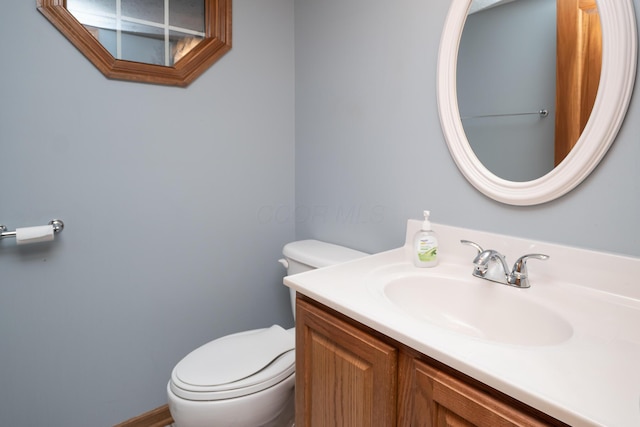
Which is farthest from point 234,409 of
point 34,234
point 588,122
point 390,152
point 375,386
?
point 588,122

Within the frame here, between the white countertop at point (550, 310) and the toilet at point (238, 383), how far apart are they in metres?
0.45

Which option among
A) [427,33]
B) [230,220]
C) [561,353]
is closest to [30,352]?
[230,220]

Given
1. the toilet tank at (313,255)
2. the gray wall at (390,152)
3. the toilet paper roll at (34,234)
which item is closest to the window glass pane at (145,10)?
the gray wall at (390,152)

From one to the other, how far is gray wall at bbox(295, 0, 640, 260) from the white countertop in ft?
0.22

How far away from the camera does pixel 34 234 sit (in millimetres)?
1229

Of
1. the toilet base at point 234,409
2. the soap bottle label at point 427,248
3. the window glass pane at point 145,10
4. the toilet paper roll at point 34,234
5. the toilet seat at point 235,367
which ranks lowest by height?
the toilet base at point 234,409

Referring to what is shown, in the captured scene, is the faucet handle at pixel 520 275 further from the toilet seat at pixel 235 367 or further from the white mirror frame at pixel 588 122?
the toilet seat at pixel 235 367

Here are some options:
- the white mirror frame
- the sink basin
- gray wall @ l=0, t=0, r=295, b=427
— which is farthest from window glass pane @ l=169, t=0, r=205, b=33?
the sink basin

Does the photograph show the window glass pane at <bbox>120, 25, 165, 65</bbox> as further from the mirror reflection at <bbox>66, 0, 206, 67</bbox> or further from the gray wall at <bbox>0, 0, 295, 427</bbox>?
the gray wall at <bbox>0, 0, 295, 427</bbox>

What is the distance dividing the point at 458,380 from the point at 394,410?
0.60ft

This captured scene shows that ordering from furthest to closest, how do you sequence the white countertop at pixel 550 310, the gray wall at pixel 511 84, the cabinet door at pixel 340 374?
1. the gray wall at pixel 511 84
2. the cabinet door at pixel 340 374
3. the white countertop at pixel 550 310

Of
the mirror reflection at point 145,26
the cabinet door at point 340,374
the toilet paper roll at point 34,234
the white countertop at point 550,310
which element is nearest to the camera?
the white countertop at point 550,310

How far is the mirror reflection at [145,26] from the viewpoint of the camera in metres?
1.34

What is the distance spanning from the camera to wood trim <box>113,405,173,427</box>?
1.53m
